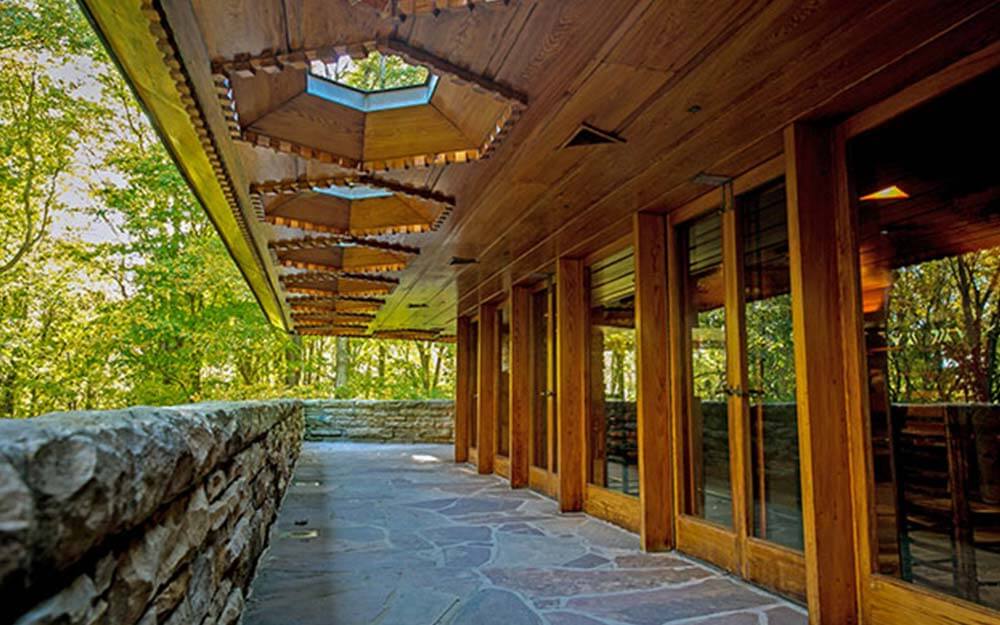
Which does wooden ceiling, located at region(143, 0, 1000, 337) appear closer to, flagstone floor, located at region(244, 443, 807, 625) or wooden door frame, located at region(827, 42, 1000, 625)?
wooden door frame, located at region(827, 42, 1000, 625)

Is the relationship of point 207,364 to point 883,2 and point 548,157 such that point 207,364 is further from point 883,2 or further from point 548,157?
point 883,2

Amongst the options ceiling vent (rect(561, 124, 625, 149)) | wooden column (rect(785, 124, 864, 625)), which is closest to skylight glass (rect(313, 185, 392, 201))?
ceiling vent (rect(561, 124, 625, 149))

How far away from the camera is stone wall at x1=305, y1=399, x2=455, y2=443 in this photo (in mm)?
12352

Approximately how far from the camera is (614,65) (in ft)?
7.22

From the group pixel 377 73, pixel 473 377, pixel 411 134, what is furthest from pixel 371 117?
pixel 473 377

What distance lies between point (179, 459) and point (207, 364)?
1155 cm

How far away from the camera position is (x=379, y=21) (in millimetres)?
1906

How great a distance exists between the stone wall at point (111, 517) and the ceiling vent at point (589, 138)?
6.08ft

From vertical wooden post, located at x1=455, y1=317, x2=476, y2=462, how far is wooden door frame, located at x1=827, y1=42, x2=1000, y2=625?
20.6 ft

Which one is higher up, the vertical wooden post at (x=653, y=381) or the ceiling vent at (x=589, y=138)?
the ceiling vent at (x=589, y=138)

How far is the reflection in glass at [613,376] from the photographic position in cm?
442

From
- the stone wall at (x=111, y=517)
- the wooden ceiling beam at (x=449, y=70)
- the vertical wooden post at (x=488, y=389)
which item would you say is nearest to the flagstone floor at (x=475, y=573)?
the stone wall at (x=111, y=517)

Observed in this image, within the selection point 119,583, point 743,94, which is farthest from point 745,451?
point 119,583

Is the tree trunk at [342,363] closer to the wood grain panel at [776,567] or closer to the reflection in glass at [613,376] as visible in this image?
the reflection in glass at [613,376]
